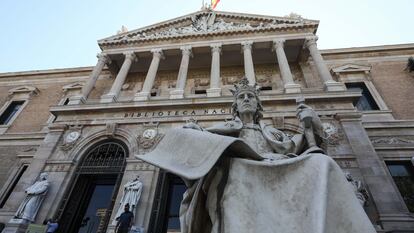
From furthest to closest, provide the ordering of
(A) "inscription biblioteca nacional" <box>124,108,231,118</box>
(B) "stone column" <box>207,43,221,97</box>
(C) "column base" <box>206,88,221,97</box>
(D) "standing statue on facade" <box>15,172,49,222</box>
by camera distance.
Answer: (B) "stone column" <box>207,43,221,97</box>
(C) "column base" <box>206,88,221,97</box>
(A) "inscription biblioteca nacional" <box>124,108,231,118</box>
(D) "standing statue on facade" <box>15,172,49,222</box>

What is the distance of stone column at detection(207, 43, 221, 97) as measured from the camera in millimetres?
11242

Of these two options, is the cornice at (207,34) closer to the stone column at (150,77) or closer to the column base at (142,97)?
the stone column at (150,77)

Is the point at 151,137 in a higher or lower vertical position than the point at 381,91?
lower

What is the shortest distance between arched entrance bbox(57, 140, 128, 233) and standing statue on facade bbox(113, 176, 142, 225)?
34.7 inches

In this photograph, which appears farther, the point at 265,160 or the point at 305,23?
the point at 305,23

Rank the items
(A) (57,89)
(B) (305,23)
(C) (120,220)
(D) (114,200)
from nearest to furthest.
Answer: (C) (120,220) → (D) (114,200) → (B) (305,23) → (A) (57,89)

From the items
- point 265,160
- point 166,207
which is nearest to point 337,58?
point 166,207

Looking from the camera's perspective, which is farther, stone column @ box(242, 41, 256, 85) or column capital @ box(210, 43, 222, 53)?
column capital @ box(210, 43, 222, 53)

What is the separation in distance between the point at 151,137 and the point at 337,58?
39.1ft

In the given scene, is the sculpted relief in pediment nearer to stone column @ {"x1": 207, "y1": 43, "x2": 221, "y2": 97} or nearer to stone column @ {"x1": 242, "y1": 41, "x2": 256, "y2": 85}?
stone column @ {"x1": 242, "y1": 41, "x2": 256, "y2": 85}

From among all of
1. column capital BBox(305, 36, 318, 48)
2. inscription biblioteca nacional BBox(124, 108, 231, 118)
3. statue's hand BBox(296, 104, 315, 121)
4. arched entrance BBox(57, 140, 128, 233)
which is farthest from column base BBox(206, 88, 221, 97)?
statue's hand BBox(296, 104, 315, 121)

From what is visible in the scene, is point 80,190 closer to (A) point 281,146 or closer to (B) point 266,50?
(A) point 281,146

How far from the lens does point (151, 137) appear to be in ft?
32.0

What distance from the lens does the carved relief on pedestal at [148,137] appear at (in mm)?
9500
